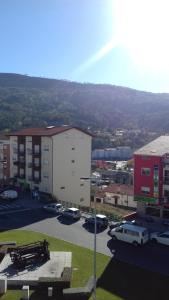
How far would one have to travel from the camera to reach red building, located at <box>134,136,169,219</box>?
4928cm

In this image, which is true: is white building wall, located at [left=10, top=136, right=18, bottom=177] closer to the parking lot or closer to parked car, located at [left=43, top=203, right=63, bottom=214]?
the parking lot

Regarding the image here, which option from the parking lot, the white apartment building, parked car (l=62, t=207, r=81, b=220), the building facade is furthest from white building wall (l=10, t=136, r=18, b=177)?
parked car (l=62, t=207, r=81, b=220)

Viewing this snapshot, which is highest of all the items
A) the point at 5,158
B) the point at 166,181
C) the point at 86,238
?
the point at 5,158

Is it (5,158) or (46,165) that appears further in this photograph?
(5,158)

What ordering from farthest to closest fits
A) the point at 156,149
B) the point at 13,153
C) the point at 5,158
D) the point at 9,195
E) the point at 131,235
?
1. the point at 5,158
2. the point at 13,153
3. the point at 9,195
4. the point at 156,149
5. the point at 131,235

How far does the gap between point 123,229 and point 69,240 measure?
5.36 m

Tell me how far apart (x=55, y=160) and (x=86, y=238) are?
28090 millimetres

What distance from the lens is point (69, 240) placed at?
37.9 meters

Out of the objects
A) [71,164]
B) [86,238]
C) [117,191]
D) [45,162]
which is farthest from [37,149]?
[86,238]

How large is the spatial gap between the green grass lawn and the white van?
4.20 m

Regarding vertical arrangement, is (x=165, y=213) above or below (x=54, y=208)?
below

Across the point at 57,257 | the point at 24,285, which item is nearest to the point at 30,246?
the point at 57,257

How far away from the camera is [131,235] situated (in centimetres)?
3628

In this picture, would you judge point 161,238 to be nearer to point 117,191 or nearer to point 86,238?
point 86,238
